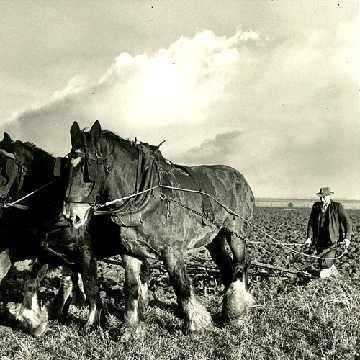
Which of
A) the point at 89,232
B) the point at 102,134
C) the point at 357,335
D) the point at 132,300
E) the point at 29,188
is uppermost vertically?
the point at 102,134

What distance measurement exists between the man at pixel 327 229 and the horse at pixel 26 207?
4306 millimetres

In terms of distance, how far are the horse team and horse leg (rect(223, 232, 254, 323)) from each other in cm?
1

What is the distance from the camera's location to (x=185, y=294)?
512 cm

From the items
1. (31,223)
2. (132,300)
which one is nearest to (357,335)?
(132,300)

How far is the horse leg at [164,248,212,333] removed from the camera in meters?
5.08

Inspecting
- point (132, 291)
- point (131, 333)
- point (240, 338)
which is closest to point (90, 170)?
point (132, 291)

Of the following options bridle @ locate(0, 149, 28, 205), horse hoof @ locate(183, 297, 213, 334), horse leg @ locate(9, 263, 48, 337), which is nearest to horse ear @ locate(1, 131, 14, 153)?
bridle @ locate(0, 149, 28, 205)

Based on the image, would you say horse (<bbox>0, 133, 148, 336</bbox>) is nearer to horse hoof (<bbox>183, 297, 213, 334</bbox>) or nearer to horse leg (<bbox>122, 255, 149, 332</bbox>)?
horse leg (<bbox>122, 255, 149, 332</bbox>)

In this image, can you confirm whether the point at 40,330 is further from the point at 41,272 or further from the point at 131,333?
the point at 131,333

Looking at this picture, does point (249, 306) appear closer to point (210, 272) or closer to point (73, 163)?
point (210, 272)

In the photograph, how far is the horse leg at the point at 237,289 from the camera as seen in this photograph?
5.82 metres

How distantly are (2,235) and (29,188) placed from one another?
678 mm

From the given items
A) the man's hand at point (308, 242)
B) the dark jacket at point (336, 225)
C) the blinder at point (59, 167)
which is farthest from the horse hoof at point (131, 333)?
the dark jacket at point (336, 225)

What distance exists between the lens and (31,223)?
5922 millimetres
